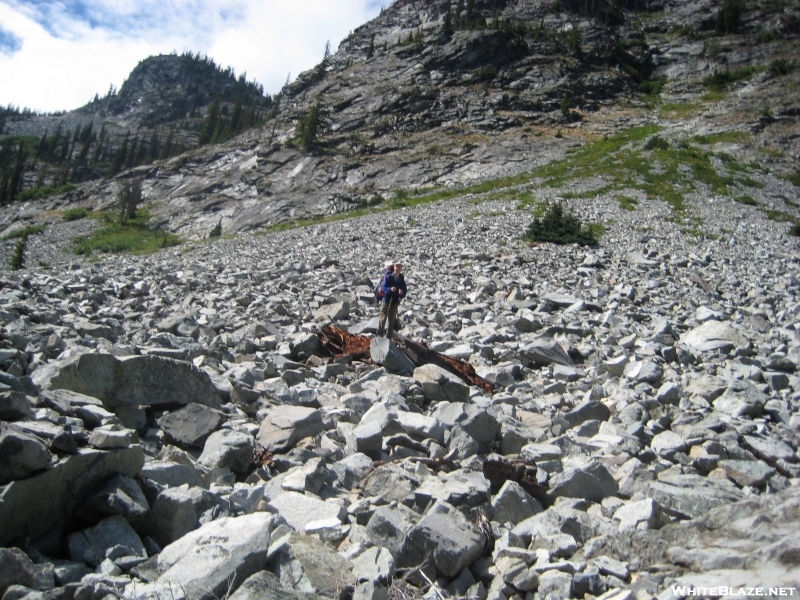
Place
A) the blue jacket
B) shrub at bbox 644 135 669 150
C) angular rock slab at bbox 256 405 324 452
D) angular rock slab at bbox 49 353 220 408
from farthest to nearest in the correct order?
shrub at bbox 644 135 669 150 → the blue jacket → angular rock slab at bbox 256 405 324 452 → angular rock slab at bbox 49 353 220 408

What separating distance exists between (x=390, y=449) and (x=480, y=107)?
71.9 m

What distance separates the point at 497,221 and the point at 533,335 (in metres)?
14.9

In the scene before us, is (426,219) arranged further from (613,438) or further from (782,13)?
(782,13)

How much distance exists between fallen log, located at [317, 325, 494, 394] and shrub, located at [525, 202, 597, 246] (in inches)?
490

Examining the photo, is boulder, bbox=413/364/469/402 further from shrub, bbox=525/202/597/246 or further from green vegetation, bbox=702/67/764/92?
green vegetation, bbox=702/67/764/92

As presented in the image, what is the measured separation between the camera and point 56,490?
11.9ft

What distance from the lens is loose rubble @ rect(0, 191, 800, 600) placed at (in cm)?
348

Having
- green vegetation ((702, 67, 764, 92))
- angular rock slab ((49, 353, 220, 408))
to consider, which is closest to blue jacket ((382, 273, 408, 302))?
angular rock slab ((49, 353, 220, 408))

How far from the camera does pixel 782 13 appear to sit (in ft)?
286

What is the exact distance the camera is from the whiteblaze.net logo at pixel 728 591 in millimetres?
2834

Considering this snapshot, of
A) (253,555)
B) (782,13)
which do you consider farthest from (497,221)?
(782,13)

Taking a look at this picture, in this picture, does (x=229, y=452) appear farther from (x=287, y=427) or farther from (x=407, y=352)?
(x=407, y=352)

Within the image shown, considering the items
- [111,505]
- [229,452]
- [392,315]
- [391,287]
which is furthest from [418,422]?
[391,287]

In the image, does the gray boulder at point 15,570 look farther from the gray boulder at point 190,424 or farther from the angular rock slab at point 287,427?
the angular rock slab at point 287,427
